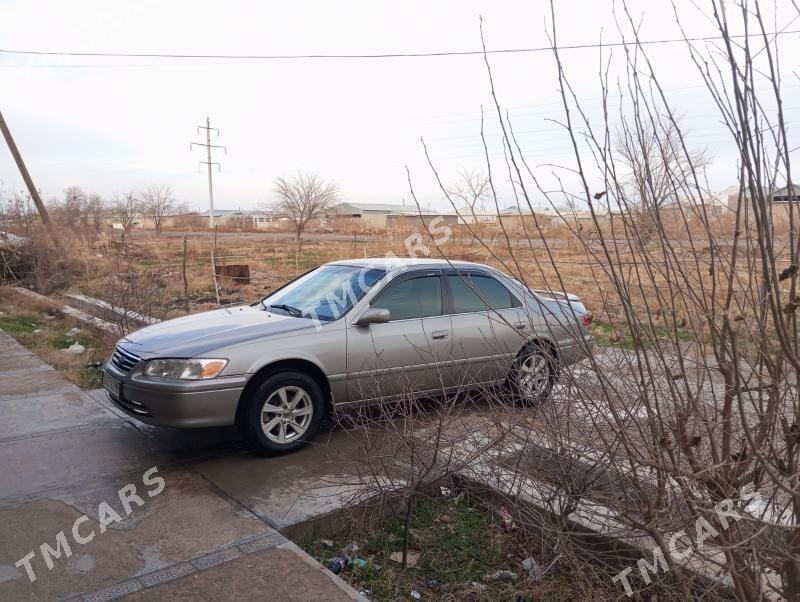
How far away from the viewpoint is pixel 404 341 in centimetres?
574

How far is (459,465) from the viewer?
374 cm

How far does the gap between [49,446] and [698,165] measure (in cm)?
508

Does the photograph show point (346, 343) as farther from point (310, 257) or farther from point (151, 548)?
point (310, 257)

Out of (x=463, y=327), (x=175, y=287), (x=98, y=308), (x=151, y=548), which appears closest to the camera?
(x=151, y=548)

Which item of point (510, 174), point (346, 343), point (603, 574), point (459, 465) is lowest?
point (603, 574)

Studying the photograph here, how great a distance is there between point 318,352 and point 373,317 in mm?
557

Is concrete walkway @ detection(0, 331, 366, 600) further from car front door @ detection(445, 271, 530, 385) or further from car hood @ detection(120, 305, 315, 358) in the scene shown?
car front door @ detection(445, 271, 530, 385)

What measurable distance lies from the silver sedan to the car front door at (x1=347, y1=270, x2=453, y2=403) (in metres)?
0.01

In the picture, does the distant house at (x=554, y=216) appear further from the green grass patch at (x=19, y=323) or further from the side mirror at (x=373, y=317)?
the green grass patch at (x=19, y=323)

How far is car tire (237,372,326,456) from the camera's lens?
4965mm

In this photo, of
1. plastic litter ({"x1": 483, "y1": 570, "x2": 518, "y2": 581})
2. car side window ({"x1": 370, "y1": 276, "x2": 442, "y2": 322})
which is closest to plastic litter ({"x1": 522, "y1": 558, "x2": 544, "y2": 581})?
plastic litter ({"x1": 483, "y1": 570, "x2": 518, "y2": 581})

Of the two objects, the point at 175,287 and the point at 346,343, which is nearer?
the point at 346,343

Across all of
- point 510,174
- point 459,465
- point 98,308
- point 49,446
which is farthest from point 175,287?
point 510,174

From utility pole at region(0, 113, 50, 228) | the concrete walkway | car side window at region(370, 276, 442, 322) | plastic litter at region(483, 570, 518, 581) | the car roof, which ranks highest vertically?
utility pole at region(0, 113, 50, 228)
